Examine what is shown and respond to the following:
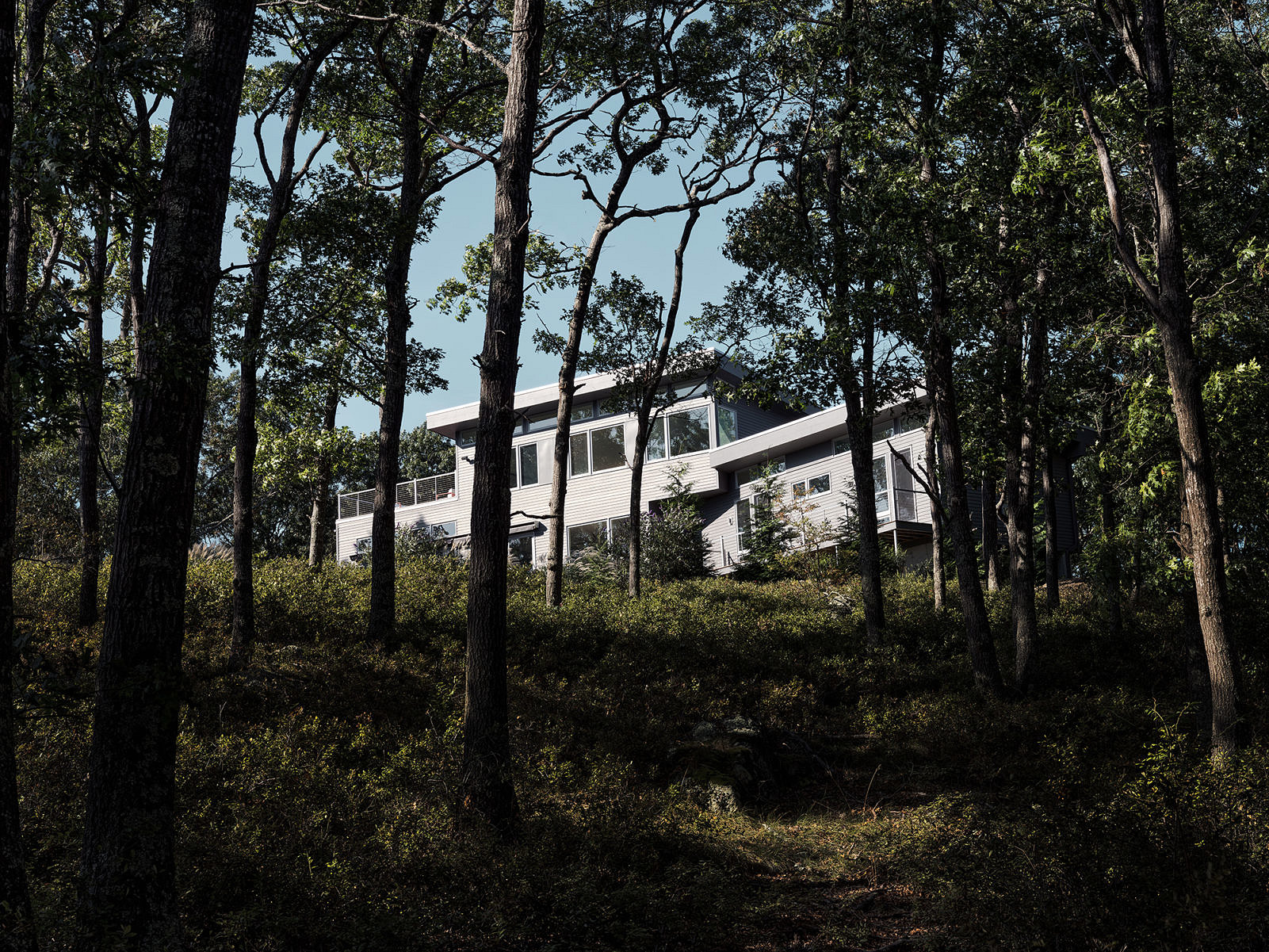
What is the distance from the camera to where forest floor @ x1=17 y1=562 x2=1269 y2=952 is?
5387mm

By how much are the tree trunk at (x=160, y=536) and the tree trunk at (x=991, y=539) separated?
1979 cm

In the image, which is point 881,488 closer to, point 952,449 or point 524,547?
point 952,449

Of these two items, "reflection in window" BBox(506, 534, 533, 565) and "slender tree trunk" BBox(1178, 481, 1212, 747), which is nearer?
"slender tree trunk" BBox(1178, 481, 1212, 747)

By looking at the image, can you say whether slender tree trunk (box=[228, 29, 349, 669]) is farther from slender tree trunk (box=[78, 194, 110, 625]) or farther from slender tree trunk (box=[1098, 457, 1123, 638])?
slender tree trunk (box=[1098, 457, 1123, 638])

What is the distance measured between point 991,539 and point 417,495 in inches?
851

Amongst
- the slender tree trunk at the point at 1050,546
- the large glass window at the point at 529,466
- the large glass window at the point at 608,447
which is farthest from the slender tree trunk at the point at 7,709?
the large glass window at the point at 529,466

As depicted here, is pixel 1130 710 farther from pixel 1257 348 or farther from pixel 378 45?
pixel 378 45

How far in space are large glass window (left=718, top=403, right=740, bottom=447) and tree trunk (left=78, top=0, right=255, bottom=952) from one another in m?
27.1

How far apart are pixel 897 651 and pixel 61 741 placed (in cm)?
1342

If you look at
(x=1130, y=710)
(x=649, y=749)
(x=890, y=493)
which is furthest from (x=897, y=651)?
(x=890, y=493)

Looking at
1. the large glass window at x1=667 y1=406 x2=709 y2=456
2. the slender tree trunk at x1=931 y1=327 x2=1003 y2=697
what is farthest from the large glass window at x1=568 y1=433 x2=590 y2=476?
the slender tree trunk at x1=931 y1=327 x2=1003 y2=697

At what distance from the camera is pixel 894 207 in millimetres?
13938

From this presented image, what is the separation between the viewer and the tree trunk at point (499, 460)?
8.14m

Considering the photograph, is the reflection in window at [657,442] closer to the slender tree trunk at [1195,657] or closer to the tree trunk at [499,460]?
the slender tree trunk at [1195,657]
